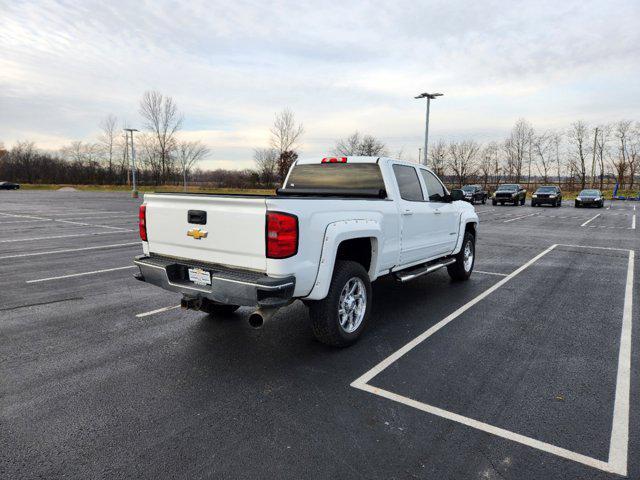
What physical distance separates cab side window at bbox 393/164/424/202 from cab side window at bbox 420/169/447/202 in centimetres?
30

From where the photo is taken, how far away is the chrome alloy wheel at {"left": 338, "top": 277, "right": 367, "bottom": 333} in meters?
4.29

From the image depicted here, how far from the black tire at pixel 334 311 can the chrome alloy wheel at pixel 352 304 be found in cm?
7

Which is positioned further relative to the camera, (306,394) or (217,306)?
(217,306)

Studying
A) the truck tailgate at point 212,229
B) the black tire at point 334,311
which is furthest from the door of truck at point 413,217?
the truck tailgate at point 212,229

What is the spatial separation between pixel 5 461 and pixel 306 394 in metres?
2.00

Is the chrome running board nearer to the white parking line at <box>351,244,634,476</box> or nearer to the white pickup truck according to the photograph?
the white pickup truck

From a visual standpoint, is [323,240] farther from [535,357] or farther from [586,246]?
[586,246]

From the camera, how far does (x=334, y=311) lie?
4.05 metres

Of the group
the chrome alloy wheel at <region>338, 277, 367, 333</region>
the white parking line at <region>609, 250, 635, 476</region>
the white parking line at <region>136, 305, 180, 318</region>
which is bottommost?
the white parking line at <region>609, 250, 635, 476</region>

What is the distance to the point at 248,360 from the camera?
13.3ft

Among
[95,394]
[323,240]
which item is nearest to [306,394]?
[323,240]

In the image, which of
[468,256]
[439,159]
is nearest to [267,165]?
[439,159]

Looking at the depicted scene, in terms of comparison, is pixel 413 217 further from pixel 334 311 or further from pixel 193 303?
pixel 193 303

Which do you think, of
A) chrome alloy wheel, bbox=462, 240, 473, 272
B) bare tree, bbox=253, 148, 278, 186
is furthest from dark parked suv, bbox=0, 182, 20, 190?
chrome alloy wheel, bbox=462, 240, 473, 272
